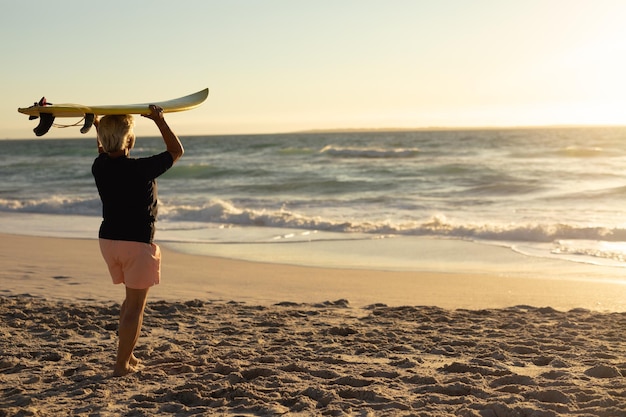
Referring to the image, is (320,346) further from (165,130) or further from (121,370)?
(165,130)

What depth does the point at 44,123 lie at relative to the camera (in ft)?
14.2

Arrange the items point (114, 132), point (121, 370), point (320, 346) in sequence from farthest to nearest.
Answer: point (320, 346)
point (121, 370)
point (114, 132)

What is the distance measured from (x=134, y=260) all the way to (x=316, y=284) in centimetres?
421

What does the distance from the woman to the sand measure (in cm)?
70

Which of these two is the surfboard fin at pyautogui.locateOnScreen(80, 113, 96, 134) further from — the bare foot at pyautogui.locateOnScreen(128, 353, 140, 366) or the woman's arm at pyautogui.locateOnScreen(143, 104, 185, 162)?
the bare foot at pyautogui.locateOnScreen(128, 353, 140, 366)

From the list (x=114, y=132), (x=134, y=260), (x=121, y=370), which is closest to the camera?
(x=114, y=132)

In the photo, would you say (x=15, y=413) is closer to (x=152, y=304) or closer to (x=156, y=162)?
(x=156, y=162)

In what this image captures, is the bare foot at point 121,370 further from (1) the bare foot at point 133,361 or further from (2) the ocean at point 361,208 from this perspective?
(2) the ocean at point 361,208

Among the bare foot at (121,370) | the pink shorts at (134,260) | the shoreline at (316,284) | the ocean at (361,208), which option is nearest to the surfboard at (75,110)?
the pink shorts at (134,260)

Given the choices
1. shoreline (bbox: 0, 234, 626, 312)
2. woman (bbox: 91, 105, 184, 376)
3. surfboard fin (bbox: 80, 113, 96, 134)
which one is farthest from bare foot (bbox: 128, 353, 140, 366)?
shoreline (bbox: 0, 234, 626, 312)

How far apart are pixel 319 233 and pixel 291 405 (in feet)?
31.3

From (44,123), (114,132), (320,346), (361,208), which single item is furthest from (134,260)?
(361,208)

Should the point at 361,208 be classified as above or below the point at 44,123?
below

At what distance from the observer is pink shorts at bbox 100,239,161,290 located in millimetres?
4293
